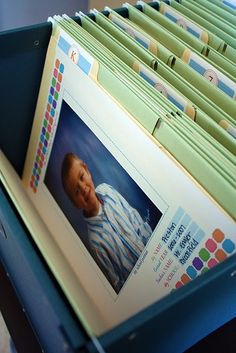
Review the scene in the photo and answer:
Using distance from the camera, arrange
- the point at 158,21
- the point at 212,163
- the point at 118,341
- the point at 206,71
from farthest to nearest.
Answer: the point at 158,21, the point at 206,71, the point at 212,163, the point at 118,341

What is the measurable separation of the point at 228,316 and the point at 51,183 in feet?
1.46

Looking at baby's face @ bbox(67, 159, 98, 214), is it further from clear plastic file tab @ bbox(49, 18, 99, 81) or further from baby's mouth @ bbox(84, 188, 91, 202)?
clear plastic file tab @ bbox(49, 18, 99, 81)

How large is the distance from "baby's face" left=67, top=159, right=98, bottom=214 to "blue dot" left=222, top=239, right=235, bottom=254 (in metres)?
0.28

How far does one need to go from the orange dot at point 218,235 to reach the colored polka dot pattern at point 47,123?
0.41 metres

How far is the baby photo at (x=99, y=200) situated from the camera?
632mm

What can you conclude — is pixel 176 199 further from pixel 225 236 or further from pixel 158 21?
pixel 158 21

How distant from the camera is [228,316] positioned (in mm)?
576

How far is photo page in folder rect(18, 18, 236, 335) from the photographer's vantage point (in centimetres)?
53

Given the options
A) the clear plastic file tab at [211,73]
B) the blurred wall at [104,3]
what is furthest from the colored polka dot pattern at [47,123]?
the blurred wall at [104,3]

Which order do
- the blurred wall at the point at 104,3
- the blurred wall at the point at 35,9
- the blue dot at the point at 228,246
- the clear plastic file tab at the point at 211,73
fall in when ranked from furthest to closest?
1. the blurred wall at the point at 35,9
2. the blurred wall at the point at 104,3
3. the clear plastic file tab at the point at 211,73
4. the blue dot at the point at 228,246

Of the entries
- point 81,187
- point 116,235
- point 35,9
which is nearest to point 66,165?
point 81,187

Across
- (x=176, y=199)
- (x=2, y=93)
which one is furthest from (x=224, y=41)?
(x=2, y=93)

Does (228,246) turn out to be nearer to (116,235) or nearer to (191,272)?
(191,272)

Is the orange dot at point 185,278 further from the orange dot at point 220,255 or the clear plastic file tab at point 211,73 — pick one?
the clear plastic file tab at point 211,73
